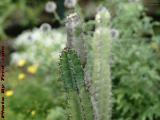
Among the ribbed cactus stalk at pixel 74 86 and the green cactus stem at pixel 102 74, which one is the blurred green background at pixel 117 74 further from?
the ribbed cactus stalk at pixel 74 86

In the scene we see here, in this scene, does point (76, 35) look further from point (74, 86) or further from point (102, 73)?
point (74, 86)

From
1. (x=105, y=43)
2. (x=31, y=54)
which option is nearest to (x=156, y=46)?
(x=105, y=43)

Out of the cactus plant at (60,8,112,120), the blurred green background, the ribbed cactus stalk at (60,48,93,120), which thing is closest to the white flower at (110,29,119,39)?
the blurred green background

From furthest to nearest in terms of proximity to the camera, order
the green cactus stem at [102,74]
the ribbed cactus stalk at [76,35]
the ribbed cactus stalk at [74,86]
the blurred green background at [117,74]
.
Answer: the blurred green background at [117,74] → the green cactus stem at [102,74] → the ribbed cactus stalk at [76,35] → the ribbed cactus stalk at [74,86]

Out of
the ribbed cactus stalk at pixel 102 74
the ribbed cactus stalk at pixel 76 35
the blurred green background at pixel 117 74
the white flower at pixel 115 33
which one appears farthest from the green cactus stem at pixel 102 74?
the white flower at pixel 115 33

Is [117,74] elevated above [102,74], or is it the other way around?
[117,74]

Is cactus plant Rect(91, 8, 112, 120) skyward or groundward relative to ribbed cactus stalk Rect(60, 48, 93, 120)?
skyward

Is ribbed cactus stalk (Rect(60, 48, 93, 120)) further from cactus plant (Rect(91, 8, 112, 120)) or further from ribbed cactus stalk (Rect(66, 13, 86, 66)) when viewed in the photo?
cactus plant (Rect(91, 8, 112, 120))

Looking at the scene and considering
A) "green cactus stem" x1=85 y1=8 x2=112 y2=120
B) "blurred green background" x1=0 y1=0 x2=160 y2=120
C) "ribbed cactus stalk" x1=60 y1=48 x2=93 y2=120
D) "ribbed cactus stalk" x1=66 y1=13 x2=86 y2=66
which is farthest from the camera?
"blurred green background" x1=0 y1=0 x2=160 y2=120

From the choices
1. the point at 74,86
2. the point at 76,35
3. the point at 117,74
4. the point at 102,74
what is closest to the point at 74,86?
the point at 74,86
